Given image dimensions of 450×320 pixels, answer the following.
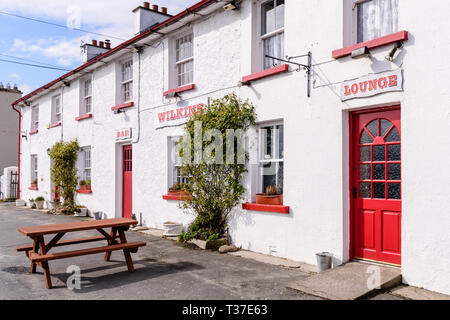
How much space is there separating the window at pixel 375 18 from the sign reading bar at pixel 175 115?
382 cm

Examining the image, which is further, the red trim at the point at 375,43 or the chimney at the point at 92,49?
the chimney at the point at 92,49

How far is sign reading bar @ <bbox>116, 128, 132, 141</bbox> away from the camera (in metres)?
11.9

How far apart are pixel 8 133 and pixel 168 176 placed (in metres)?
19.5

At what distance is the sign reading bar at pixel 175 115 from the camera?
926 cm

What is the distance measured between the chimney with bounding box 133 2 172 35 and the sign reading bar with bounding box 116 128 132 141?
300 cm

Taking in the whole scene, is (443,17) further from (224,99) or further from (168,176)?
(168,176)

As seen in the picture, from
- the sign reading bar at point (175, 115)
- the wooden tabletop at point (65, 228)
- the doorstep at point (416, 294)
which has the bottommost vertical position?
the doorstep at point (416, 294)

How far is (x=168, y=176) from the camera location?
34.1 ft

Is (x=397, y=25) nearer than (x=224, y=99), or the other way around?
(x=397, y=25)

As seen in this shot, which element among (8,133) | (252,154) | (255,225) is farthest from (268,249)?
(8,133)

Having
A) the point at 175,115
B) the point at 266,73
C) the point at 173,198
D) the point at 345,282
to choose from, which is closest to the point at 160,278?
the point at 345,282

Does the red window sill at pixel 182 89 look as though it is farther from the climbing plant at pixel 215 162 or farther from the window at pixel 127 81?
the window at pixel 127 81

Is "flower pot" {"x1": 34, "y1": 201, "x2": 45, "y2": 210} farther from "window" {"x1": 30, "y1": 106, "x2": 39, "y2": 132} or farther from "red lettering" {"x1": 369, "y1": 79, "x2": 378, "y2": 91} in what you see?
"red lettering" {"x1": 369, "y1": 79, "x2": 378, "y2": 91}

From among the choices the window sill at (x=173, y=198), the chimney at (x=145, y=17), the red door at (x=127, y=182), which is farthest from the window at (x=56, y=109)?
the window sill at (x=173, y=198)
